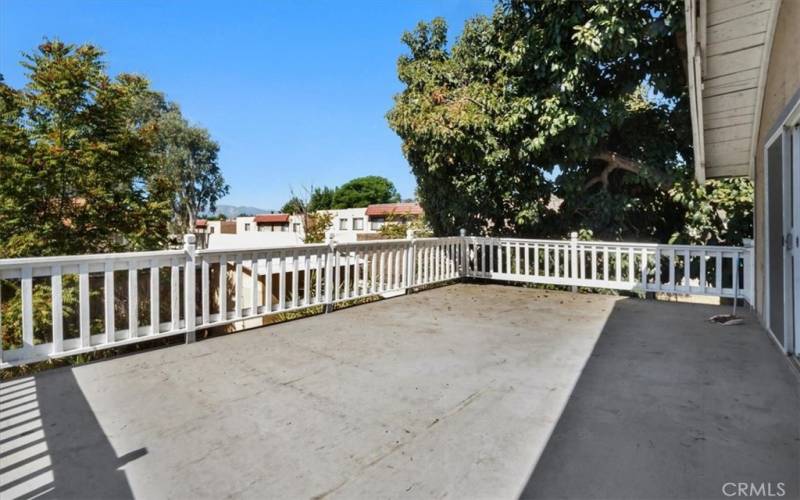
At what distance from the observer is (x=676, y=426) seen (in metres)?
2.25

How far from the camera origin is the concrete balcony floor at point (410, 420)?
1.77m

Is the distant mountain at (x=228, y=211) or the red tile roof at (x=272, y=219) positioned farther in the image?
the red tile roof at (x=272, y=219)

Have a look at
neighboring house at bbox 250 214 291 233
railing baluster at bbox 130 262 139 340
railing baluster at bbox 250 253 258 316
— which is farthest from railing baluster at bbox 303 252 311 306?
neighboring house at bbox 250 214 291 233

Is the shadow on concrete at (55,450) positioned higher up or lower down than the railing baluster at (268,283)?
lower down

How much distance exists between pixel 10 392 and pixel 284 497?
2.20 m

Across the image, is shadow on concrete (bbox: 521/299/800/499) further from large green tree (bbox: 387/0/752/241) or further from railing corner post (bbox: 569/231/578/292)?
large green tree (bbox: 387/0/752/241)

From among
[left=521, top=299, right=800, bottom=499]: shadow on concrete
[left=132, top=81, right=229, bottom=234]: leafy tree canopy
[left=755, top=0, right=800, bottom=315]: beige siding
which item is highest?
[left=132, top=81, right=229, bottom=234]: leafy tree canopy

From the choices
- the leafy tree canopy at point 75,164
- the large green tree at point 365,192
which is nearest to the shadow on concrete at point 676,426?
the leafy tree canopy at point 75,164

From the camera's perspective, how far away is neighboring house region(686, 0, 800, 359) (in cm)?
321

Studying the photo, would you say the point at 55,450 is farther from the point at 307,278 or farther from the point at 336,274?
the point at 336,274

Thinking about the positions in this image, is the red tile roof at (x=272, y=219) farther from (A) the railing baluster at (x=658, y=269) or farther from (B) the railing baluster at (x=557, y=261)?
(A) the railing baluster at (x=658, y=269)

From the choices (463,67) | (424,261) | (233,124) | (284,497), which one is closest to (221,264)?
(284,497)

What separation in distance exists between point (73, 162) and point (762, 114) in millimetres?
9034

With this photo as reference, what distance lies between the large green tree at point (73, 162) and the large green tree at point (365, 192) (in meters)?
44.4
